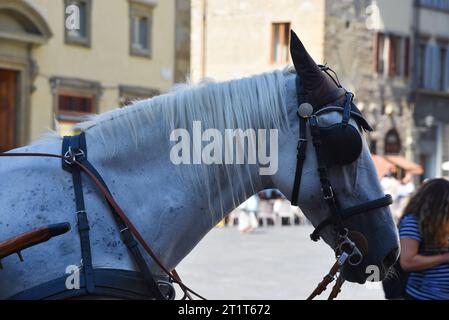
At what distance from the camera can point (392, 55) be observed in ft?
105

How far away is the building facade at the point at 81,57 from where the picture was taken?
1636 centimetres

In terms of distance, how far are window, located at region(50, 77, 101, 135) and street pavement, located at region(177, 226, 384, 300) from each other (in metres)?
3.70

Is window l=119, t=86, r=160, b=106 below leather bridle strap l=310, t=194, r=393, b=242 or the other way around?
the other way around

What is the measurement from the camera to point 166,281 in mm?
2838

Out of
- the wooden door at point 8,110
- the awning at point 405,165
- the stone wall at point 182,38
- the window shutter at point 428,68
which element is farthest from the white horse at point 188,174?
the window shutter at point 428,68

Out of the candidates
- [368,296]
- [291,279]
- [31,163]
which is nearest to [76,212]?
[31,163]

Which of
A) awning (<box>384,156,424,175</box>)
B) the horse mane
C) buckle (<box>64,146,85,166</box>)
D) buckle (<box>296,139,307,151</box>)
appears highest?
the horse mane

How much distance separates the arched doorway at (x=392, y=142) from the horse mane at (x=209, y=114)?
30227 mm

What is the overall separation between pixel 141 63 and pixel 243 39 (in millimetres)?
10376

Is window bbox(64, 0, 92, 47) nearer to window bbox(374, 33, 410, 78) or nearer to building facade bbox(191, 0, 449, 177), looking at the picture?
building facade bbox(191, 0, 449, 177)

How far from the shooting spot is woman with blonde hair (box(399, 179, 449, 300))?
184 inches

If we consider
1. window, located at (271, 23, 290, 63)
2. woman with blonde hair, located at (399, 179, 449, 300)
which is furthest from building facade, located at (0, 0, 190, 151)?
woman with blonde hair, located at (399, 179, 449, 300)

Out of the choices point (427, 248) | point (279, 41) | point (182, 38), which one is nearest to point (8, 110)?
point (182, 38)

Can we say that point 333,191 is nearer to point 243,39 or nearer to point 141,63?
point 141,63
